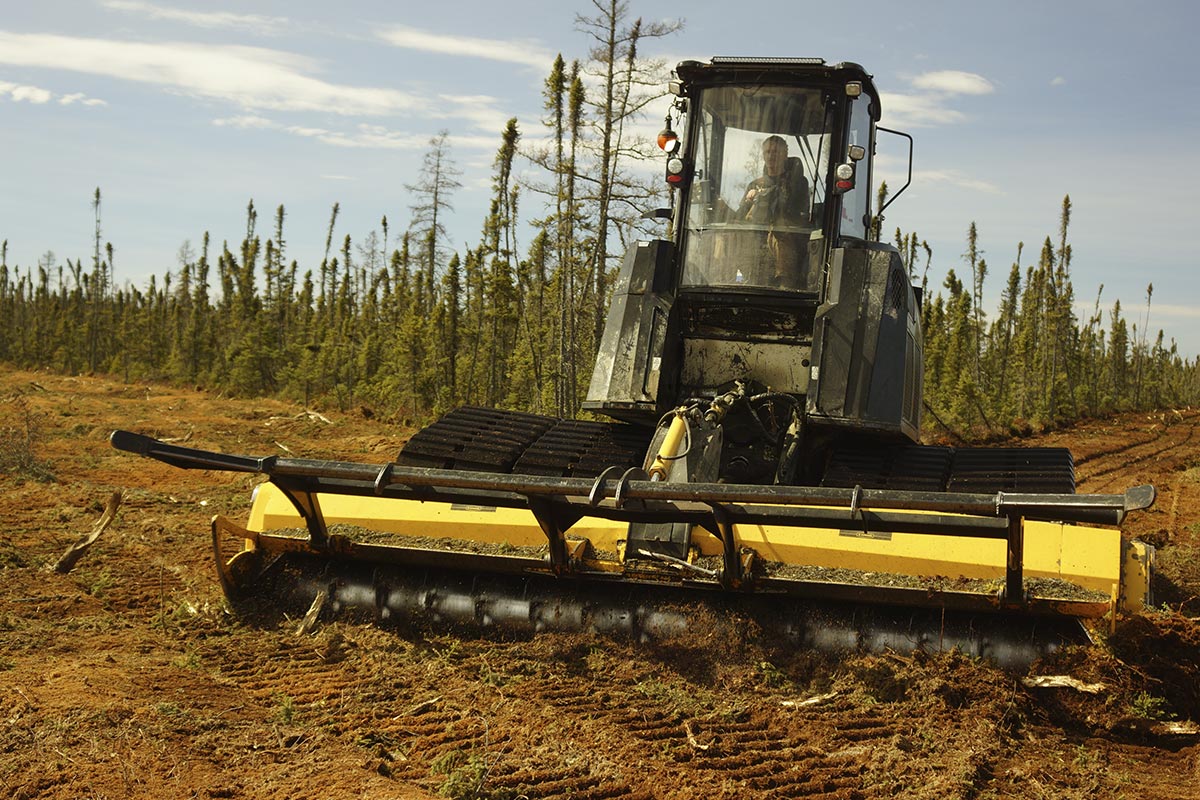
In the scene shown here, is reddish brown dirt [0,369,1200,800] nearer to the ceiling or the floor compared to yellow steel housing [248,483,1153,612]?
nearer to the floor

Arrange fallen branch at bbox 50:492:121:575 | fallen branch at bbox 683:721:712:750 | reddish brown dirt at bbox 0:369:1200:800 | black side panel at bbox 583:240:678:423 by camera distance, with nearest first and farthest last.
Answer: reddish brown dirt at bbox 0:369:1200:800 < fallen branch at bbox 683:721:712:750 < black side panel at bbox 583:240:678:423 < fallen branch at bbox 50:492:121:575

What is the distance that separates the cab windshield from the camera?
7352 millimetres

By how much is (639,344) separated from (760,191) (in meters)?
1.35

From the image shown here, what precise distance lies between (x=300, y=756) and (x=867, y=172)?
5.56 m

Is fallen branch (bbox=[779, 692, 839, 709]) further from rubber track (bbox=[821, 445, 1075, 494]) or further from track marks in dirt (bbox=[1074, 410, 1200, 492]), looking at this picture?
track marks in dirt (bbox=[1074, 410, 1200, 492])

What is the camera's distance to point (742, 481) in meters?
7.03

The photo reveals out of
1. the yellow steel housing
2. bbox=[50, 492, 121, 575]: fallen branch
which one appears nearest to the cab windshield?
the yellow steel housing

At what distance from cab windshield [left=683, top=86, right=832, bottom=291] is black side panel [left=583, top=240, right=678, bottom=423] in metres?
0.26

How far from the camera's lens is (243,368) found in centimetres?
4597

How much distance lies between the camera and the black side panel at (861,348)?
689 cm

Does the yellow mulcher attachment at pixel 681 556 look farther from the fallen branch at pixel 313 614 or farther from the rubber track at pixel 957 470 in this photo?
the rubber track at pixel 957 470

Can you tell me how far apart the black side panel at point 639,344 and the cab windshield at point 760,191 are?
257 millimetres

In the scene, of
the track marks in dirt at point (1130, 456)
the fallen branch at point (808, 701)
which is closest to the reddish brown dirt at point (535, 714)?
the fallen branch at point (808, 701)

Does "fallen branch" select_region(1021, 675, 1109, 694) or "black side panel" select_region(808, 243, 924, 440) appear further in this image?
"black side panel" select_region(808, 243, 924, 440)
